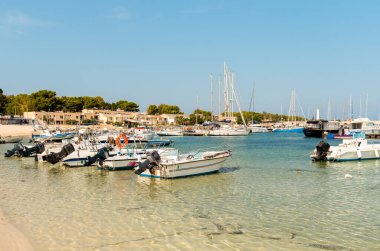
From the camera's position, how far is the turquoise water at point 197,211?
12.4 meters

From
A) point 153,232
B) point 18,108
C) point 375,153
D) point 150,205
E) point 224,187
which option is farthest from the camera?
point 18,108

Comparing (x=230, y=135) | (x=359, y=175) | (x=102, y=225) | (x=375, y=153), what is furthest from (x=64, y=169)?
(x=230, y=135)

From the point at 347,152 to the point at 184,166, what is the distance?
58.0ft

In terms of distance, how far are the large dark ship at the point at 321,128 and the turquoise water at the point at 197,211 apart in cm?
6241

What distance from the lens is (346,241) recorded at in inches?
487

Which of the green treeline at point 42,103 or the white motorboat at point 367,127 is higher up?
the green treeline at point 42,103

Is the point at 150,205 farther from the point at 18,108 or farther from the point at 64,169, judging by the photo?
the point at 18,108

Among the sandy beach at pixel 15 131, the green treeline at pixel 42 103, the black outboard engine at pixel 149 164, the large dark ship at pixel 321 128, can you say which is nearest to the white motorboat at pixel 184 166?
the black outboard engine at pixel 149 164

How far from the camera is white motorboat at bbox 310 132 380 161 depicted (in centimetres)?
3472

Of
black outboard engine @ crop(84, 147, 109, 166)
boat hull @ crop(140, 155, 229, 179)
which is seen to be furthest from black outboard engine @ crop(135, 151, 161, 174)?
black outboard engine @ crop(84, 147, 109, 166)

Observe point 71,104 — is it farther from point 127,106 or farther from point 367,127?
point 367,127

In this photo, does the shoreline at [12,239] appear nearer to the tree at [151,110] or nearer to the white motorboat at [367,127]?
the white motorboat at [367,127]

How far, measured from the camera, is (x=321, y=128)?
3460 inches

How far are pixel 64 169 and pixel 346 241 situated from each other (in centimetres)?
2433
